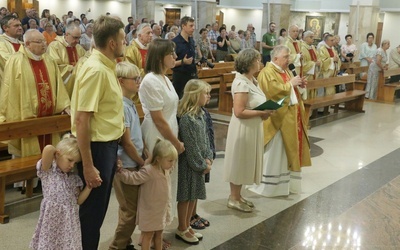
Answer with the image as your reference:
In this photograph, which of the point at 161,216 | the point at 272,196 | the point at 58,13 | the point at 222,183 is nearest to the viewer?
the point at 161,216

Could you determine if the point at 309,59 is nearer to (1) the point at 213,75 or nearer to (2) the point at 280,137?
(1) the point at 213,75

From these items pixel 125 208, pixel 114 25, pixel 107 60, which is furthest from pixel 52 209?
pixel 114 25

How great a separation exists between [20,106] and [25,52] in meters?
0.54

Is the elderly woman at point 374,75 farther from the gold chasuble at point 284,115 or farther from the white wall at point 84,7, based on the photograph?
the white wall at point 84,7

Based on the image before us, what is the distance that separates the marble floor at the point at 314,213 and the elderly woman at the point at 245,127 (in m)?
0.40

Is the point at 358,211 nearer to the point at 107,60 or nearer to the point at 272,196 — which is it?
the point at 272,196

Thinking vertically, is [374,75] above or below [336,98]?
above

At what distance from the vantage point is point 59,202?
2947mm

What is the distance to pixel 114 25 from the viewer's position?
2836mm

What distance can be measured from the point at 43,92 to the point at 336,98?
6639 millimetres

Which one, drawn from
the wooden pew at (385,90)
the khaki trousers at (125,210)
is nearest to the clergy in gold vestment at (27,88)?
the khaki trousers at (125,210)

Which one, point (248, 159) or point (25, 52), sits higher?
point (25, 52)

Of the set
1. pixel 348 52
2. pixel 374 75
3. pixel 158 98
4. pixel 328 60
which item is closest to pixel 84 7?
pixel 348 52

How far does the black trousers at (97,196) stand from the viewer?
9.64 ft
